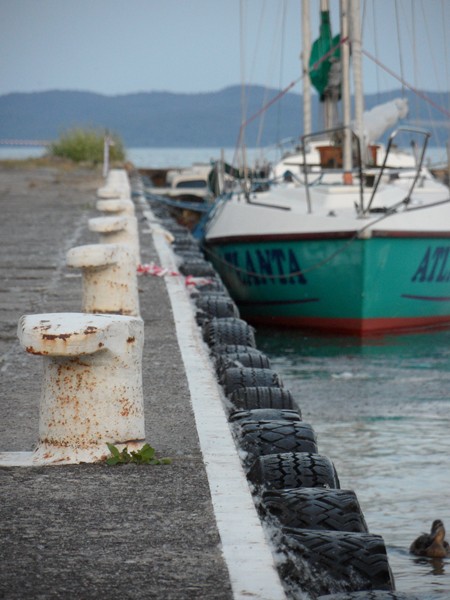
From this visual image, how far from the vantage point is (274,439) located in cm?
554

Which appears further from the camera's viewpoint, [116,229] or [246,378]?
[116,229]

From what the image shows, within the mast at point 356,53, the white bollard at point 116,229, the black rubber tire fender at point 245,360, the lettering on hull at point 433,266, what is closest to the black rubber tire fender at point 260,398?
the black rubber tire fender at point 245,360

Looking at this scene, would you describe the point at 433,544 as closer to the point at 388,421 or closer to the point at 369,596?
the point at 369,596

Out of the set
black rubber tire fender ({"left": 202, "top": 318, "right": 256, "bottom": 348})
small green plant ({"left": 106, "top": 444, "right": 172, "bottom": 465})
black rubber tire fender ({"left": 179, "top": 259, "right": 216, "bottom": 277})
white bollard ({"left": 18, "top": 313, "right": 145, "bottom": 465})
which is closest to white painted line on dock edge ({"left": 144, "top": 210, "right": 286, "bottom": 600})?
small green plant ({"left": 106, "top": 444, "right": 172, "bottom": 465})

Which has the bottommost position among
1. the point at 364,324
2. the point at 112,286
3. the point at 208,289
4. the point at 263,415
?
the point at 364,324

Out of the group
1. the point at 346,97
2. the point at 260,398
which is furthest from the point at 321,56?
the point at 260,398

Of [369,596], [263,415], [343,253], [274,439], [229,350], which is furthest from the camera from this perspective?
[343,253]

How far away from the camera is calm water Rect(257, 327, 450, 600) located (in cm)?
751

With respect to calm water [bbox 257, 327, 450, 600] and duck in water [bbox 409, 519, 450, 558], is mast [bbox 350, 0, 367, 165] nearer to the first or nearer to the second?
calm water [bbox 257, 327, 450, 600]

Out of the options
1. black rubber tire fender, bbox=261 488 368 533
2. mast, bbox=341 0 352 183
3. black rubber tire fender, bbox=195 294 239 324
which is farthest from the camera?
mast, bbox=341 0 352 183

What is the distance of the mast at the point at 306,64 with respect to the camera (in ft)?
74.6

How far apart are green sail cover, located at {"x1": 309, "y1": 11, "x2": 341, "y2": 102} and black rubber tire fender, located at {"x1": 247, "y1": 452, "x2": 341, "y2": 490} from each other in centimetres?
1722

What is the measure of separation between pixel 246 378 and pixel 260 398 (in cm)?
36

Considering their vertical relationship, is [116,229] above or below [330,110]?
below
